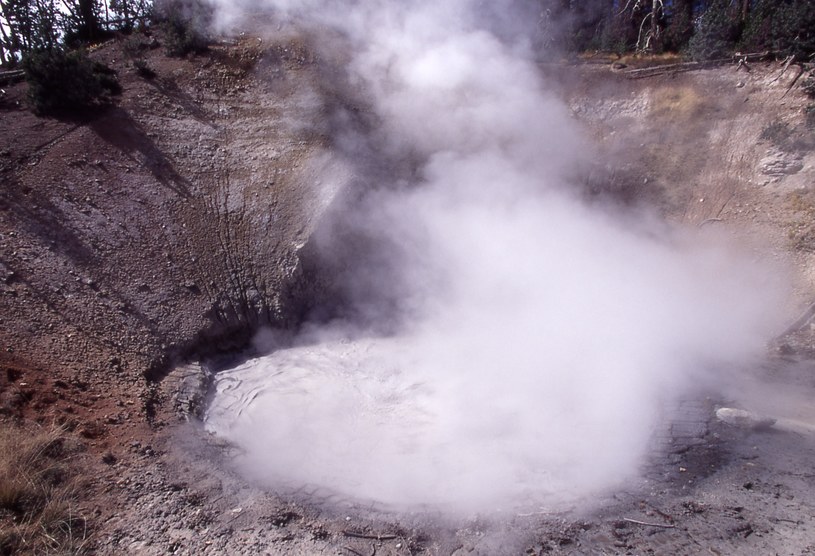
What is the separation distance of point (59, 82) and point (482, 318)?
8643mm

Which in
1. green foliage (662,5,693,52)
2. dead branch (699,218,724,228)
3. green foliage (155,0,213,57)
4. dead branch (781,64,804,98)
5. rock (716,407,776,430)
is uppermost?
green foliage (155,0,213,57)

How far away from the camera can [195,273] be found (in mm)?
7633

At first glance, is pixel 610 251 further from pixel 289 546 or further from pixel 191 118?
pixel 191 118

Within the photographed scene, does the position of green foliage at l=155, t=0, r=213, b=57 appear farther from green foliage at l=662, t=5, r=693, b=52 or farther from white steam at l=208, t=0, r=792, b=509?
green foliage at l=662, t=5, r=693, b=52

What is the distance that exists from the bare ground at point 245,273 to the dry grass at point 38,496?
0.64ft

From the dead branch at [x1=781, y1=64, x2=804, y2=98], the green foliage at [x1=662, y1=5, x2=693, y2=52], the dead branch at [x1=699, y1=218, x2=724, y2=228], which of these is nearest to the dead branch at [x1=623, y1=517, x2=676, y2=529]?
the dead branch at [x1=699, y1=218, x2=724, y2=228]

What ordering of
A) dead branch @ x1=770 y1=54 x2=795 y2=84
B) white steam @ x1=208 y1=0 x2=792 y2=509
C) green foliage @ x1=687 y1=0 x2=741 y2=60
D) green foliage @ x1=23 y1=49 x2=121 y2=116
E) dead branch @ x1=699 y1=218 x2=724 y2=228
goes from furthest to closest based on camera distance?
green foliage @ x1=687 y1=0 x2=741 y2=60, dead branch @ x1=770 y1=54 x2=795 y2=84, green foliage @ x1=23 y1=49 x2=121 y2=116, dead branch @ x1=699 y1=218 x2=724 y2=228, white steam @ x1=208 y1=0 x2=792 y2=509

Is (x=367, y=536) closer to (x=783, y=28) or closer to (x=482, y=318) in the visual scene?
(x=482, y=318)

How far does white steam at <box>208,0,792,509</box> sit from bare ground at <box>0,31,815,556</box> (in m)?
0.47

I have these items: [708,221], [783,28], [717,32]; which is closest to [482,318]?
[708,221]

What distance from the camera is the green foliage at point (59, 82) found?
893 centimetres

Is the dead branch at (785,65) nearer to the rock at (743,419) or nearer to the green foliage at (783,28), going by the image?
the green foliage at (783,28)

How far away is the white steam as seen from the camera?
5.36 meters

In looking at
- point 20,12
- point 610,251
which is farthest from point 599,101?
point 20,12
